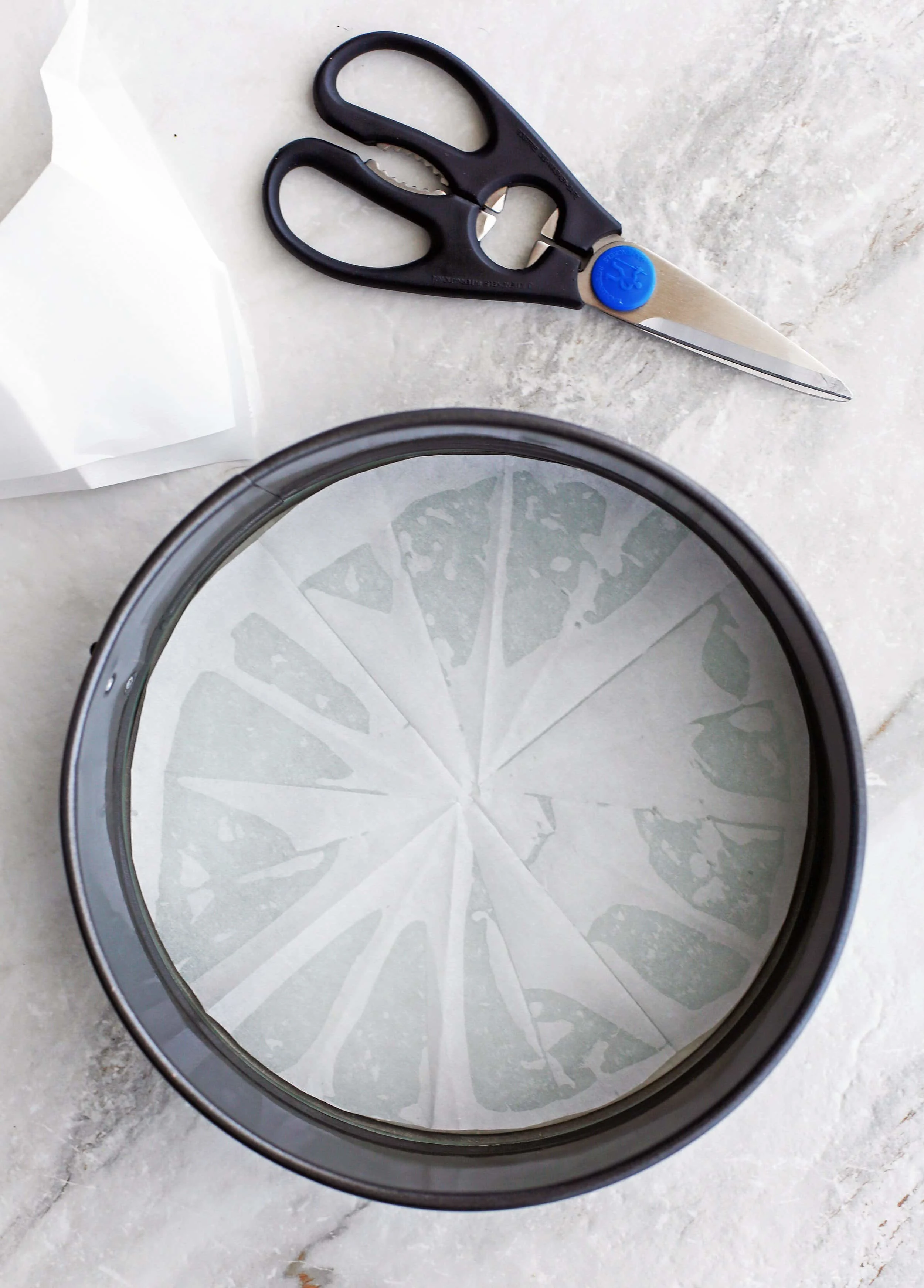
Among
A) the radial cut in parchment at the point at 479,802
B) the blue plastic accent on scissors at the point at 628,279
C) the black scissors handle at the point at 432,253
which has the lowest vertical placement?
the radial cut in parchment at the point at 479,802

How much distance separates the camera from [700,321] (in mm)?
521

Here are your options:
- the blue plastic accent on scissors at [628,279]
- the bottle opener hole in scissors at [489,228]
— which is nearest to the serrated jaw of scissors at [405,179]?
the bottle opener hole in scissors at [489,228]

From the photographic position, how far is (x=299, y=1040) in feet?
1.74

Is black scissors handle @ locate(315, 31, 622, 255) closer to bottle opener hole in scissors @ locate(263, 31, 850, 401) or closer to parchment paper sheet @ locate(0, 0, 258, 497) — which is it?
bottle opener hole in scissors @ locate(263, 31, 850, 401)

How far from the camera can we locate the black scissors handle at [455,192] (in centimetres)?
52

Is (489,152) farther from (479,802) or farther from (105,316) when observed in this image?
(479,802)

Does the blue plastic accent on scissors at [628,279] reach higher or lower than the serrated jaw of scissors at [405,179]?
higher

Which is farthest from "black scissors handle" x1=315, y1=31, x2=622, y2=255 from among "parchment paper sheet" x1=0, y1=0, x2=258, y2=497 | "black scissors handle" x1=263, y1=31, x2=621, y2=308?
→ "parchment paper sheet" x1=0, y1=0, x2=258, y2=497

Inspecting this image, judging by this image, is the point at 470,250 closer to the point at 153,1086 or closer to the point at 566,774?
the point at 566,774

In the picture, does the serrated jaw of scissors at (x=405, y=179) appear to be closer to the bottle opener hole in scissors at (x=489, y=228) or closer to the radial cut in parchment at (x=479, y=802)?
the bottle opener hole in scissors at (x=489, y=228)

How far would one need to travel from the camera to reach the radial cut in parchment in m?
0.53

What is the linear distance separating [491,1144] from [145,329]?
49 centimetres

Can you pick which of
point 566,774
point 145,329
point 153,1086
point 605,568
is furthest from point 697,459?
point 153,1086

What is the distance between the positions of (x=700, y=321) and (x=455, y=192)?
16cm
